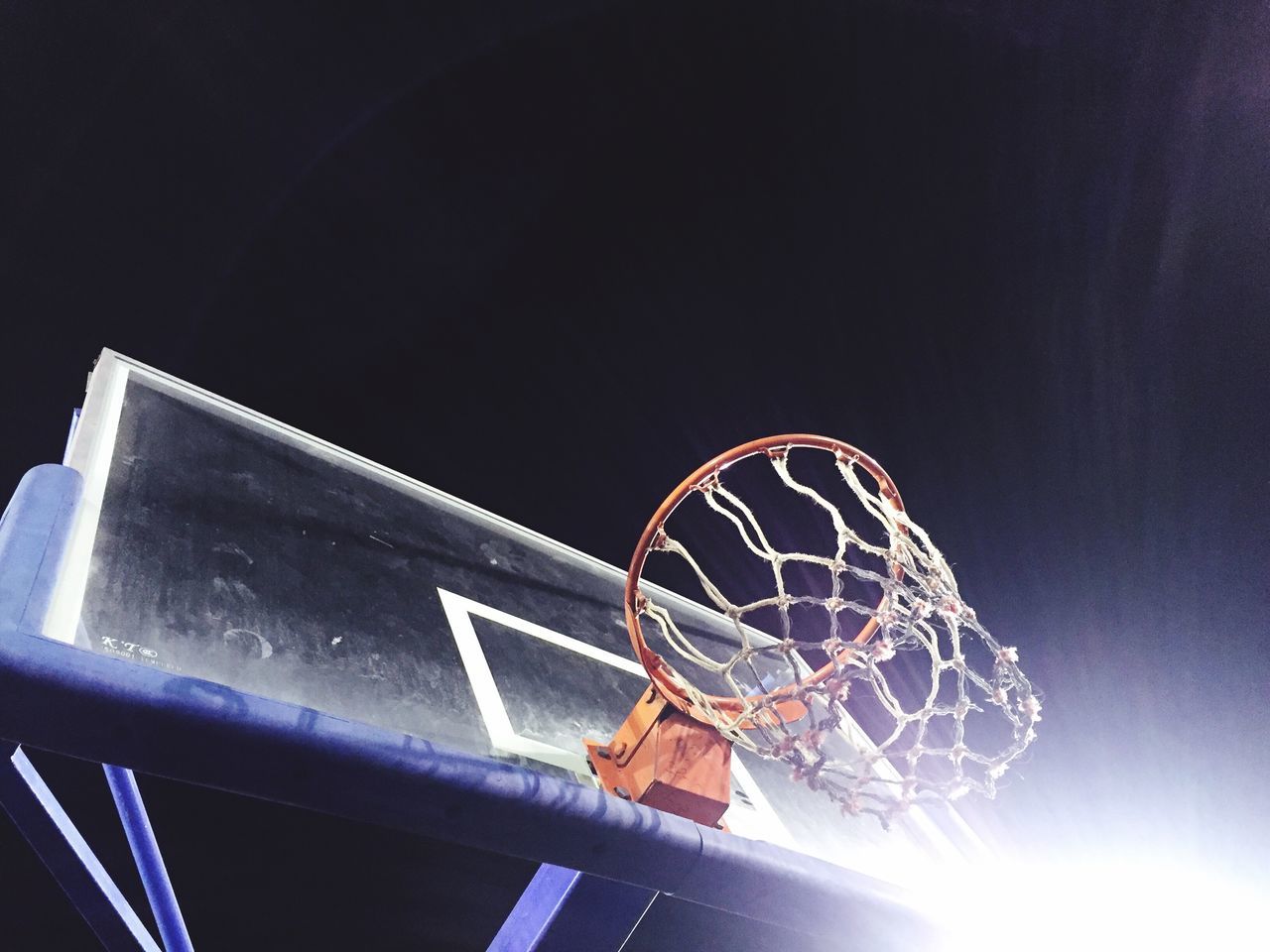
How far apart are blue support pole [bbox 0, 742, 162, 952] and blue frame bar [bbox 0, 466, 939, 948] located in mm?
529

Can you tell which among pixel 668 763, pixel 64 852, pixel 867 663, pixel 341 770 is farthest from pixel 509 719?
pixel 64 852

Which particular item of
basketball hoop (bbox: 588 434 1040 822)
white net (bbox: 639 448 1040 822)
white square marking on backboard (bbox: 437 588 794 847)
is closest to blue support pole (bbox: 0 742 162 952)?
white square marking on backboard (bbox: 437 588 794 847)

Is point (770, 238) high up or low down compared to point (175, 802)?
up

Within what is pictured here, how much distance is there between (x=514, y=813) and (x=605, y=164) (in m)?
2.98

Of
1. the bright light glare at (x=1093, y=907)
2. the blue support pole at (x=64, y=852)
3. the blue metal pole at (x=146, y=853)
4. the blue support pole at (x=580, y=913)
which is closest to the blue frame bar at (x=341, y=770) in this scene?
the blue support pole at (x=580, y=913)

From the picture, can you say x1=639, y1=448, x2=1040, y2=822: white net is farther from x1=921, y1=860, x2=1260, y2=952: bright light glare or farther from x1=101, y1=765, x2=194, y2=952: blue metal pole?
x1=101, y1=765, x2=194, y2=952: blue metal pole

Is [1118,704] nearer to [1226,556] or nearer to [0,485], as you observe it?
[1226,556]

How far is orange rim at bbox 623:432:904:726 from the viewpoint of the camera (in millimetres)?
1387

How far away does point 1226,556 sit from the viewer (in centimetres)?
335

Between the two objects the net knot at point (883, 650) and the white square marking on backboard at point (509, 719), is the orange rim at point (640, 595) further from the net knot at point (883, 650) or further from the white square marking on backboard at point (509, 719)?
the white square marking on backboard at point (509, 719)

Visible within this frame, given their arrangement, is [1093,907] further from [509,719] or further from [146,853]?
[146,853]

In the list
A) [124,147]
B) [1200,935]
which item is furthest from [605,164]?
[1200,935]

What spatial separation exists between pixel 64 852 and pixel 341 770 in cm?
91

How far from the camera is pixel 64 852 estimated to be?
143 centimetres
